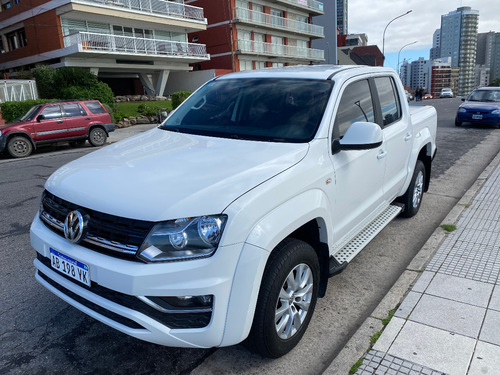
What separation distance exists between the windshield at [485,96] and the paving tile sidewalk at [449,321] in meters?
13.4

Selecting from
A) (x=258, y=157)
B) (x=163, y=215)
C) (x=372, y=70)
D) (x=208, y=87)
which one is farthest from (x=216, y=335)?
(x=372, y=70)

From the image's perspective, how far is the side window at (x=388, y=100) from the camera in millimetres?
4051

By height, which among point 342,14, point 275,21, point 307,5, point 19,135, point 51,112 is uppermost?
Answer: point 342,14

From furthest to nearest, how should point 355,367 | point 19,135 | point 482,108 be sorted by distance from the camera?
point 482,108 < point 19,135 < point 355,367

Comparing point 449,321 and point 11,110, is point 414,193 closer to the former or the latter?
point 449,321

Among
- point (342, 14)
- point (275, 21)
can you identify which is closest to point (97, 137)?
point (275, 21)

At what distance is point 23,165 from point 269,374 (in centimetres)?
1062

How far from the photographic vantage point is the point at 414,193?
5.00 metres

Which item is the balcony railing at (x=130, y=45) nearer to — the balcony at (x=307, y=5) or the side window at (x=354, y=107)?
the balcony at (x=307, y=5)

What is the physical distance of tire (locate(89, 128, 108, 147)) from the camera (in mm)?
14102

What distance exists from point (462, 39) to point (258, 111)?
16010cm

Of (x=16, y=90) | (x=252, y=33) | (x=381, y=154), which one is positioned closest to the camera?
(x=381, y=154)

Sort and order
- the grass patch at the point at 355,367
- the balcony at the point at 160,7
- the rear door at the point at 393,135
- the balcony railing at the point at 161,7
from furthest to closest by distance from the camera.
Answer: the balcony railing at the point at 161,7 → the balcony at the point at 160,7 → the rear door at the point at 393,135 → the grass patch at the point at 355,367

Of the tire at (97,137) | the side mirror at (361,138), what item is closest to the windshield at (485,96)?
the tire at (97,137)
